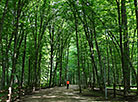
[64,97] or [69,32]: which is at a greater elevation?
[69,32]

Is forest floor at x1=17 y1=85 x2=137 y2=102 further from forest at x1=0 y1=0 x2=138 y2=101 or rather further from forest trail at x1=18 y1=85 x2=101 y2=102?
forest at x1=0 y1=0 x2=138 y2=101

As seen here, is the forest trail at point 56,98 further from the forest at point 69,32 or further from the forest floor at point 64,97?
the forest at point 69,32

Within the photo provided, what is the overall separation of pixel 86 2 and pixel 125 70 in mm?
7892

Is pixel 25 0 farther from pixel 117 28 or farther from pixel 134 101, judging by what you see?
pixel 134 101

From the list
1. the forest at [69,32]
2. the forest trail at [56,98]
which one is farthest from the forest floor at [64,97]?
the forest at [69,32]

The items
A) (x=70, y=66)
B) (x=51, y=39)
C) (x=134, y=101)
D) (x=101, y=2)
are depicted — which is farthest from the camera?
(x=70, y=66)

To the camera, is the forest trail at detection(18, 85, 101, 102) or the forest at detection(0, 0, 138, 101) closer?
the forest trail at detection(18, 85, 101, 102)

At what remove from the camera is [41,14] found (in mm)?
20828

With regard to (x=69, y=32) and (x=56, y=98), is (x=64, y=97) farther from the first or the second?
(x=69, y=32)

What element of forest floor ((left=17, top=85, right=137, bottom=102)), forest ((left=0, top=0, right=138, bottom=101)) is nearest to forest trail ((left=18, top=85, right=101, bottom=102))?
forest floor ((left=17, top=85, right=137, bottom=102))

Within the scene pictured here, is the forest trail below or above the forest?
below

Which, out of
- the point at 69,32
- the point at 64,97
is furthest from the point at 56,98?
the point at 69,32

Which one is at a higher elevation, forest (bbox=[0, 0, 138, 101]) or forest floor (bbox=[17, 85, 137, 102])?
forest (bbox=[0, 0, 138, 101])

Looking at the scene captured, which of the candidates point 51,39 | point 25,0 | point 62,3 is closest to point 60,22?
point 51,39
